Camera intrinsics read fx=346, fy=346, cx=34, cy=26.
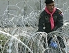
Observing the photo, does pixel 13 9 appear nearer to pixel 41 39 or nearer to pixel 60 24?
pixel 60 24

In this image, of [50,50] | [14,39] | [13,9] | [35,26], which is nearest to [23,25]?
[35,26]

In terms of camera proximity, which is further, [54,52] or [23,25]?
[23,25]

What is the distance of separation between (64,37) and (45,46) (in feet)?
0.80

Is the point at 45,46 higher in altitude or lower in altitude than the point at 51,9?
lower

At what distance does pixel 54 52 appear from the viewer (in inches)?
159

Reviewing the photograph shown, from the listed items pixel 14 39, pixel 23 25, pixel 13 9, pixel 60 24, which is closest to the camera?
pixel 14 39

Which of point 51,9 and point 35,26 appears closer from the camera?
point 51,9

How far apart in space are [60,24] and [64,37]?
74 cm

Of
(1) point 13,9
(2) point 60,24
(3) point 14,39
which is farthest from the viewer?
(1) point 13,9

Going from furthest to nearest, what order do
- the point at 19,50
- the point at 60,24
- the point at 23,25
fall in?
the point at 23,25, the point at 60,24, the point at 19,50

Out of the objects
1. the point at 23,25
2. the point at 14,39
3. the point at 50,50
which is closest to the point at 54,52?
the point at 50,50

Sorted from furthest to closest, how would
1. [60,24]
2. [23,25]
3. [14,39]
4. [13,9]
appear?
[13,9], [23,25], [60,24], [14,39]

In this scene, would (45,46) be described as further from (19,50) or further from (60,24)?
(60,24)

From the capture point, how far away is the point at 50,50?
4031 mm
